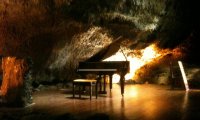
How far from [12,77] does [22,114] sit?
147 cm

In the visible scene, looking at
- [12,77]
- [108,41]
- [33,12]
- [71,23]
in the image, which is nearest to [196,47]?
[108,41]

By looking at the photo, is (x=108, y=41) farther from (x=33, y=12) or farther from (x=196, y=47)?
(x=196, y=47)

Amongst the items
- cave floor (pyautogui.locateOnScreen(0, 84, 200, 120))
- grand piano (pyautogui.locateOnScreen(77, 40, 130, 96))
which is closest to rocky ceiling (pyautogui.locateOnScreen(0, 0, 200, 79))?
grand piano (pyautogui.locateOnScreen(77, 40, 130, 96))

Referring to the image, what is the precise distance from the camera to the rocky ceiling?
10508mm

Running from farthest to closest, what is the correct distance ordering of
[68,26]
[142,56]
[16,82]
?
[142,56] < [68,26] < [16,82]

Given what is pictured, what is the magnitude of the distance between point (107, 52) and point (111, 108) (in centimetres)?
728

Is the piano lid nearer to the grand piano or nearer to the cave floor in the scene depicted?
the grand piano

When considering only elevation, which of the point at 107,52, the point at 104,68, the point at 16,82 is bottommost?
the point at 16,82

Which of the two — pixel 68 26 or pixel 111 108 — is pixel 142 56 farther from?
pixel 111 108

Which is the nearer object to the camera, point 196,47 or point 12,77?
point 12,77

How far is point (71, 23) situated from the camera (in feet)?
36.9

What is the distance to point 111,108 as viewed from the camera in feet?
27.7

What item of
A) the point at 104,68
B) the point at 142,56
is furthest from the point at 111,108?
the point at 142,56

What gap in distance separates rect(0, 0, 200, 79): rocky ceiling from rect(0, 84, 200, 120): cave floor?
6.43ft
